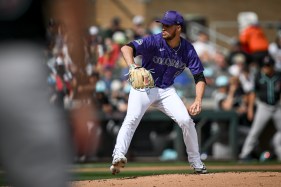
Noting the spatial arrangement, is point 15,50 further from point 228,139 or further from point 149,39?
point 228,139

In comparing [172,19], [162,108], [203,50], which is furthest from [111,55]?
[162,108]

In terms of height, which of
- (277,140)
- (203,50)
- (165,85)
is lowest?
(277,140)

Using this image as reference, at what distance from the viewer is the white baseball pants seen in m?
8.52

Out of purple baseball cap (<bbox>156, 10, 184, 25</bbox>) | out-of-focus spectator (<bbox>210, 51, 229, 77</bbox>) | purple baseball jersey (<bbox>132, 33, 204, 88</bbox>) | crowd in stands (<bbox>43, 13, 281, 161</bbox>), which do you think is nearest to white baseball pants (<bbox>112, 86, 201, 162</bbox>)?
purple baseball jersey (<bbox>132, 33, 204, 88</bbox>)

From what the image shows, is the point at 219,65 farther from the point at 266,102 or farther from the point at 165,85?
the point at 165,85

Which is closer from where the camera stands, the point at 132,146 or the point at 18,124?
the point at 18,124

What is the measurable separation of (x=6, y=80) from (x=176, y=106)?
6.17 meters

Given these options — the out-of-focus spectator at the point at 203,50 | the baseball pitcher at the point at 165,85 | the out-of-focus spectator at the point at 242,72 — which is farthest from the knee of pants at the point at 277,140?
the baseball pitcher at the point at 165,85

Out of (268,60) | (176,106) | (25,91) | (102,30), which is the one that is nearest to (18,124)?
(25,91)

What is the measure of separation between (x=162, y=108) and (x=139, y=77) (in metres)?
0.84

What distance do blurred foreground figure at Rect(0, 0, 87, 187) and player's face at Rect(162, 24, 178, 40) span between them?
20.9ft

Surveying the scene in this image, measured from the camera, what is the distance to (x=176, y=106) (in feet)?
28.7

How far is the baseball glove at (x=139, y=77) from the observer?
818cm

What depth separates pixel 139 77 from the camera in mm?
8188
